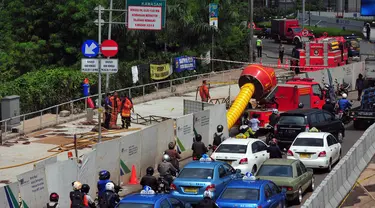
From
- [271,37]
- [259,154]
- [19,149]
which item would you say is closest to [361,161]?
[259,154]

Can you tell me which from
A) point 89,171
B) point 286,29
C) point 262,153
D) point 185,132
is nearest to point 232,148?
point 262,153

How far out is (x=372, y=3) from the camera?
73.0m

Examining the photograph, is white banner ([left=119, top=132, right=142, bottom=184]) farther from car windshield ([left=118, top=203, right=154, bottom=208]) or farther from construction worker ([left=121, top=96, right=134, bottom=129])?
construction worker ([left=121, top=96, right=134, bottom=129])

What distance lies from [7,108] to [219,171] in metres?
15.1

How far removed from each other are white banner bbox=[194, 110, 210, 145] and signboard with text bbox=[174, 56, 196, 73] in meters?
18.2

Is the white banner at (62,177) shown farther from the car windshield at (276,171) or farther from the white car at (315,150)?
the white car at (315,150)

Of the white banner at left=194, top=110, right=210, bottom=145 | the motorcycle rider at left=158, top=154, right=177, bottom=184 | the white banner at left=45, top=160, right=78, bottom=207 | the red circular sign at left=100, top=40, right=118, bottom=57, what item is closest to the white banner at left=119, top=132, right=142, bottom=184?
the motorcycle rider at left=158, top=154, right=177, bottom=184

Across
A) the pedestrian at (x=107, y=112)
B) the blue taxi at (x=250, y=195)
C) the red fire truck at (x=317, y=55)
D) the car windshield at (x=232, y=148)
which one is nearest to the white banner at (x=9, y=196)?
the blue taxi at (x=250, y=195)

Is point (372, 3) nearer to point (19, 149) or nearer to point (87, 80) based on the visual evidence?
point (87, 80)

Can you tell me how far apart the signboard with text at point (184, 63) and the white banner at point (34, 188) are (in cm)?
2975

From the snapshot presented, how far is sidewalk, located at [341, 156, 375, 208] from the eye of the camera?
2158cm

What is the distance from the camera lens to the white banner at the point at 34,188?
1847cm

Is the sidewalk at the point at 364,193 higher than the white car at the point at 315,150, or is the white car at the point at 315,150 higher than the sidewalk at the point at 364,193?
the white car at the point at 315,150

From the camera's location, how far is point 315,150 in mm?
25406
